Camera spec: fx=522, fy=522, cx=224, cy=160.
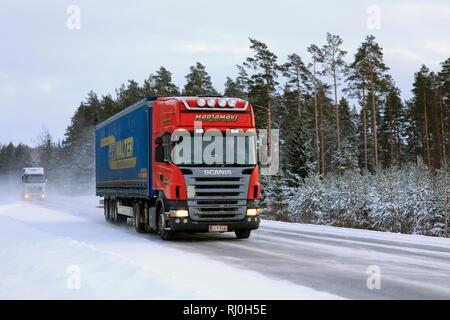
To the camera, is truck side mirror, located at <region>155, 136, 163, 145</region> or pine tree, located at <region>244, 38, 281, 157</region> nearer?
truck side mirror, located at <region>155, 136, 163, 145</region>

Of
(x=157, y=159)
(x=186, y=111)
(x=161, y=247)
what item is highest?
(x=186, y=111)

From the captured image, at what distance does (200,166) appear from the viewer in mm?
13562

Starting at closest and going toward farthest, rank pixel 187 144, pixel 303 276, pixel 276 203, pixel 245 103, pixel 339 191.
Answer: pixel 303 276, pixel 187 144, pixel 245 103, pixel 339 191, pixel 276 203

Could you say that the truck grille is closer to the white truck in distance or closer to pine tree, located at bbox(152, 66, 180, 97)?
the white truck in distance

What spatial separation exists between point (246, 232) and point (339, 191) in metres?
8.21

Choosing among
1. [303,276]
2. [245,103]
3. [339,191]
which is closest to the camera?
[303,276]

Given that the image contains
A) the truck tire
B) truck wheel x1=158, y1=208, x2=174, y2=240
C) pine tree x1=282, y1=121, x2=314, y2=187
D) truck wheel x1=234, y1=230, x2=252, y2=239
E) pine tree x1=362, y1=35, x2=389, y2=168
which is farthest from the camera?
pine tree x1=362, y1=35, x2=389, y2=168

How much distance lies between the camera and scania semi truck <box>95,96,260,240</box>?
1349cm

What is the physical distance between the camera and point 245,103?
1456 cm

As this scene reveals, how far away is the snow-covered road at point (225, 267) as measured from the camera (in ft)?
23.5

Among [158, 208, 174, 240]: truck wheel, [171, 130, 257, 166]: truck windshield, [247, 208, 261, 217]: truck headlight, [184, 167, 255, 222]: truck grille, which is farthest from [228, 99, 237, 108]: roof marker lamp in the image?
[158, 208, 174, 240]: truck wheel

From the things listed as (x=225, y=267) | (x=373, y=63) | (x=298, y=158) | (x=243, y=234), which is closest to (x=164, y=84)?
(x=373, y=63)

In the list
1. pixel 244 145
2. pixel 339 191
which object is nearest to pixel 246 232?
pixel 244 145
